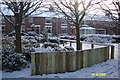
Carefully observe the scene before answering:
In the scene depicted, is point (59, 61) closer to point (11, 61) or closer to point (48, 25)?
point (11, 61)

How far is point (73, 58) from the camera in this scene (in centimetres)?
942

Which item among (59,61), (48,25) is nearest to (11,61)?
(59,61)

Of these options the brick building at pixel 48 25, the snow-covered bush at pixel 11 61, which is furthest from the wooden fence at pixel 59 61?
the brick building at pixel 48 25

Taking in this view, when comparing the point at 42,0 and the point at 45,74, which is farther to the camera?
the point at 42,0

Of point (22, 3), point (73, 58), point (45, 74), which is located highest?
point (22, 3)

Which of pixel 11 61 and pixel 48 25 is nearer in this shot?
pixel 11 61

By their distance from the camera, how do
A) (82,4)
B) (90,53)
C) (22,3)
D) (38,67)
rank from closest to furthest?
(38,67), (90,53), (22,3), (82,4)

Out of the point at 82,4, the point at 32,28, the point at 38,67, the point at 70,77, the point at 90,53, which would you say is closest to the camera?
the point at 70,77

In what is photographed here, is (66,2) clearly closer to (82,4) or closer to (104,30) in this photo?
(82,4)

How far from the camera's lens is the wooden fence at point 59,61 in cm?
883

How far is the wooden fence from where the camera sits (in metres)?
8.83

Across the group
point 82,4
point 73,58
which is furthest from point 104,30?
point 73,58

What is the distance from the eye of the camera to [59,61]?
9172 millimetres

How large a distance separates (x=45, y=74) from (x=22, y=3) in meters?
4.74
